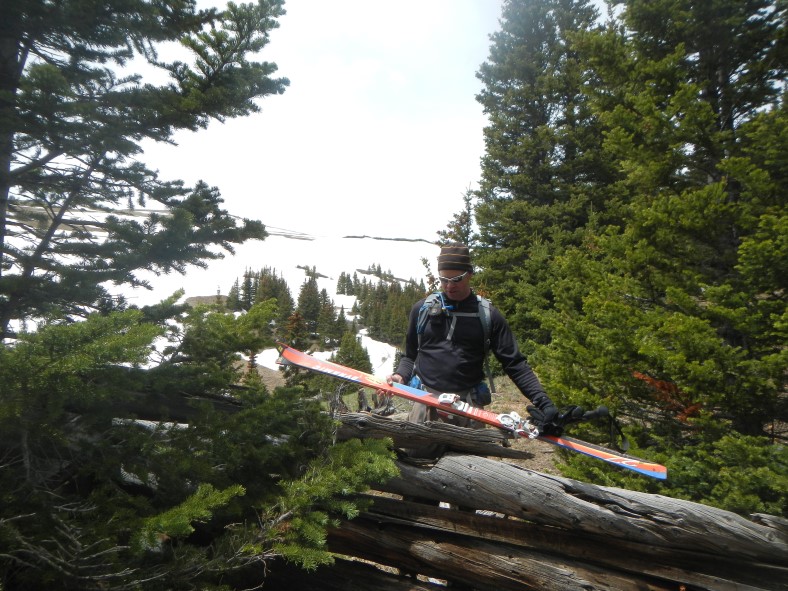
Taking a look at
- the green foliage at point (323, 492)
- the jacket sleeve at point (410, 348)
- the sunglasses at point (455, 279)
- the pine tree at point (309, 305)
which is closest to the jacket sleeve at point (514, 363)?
the sunglasses at point (455, 279)

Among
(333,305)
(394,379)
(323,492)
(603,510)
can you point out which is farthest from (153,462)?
(333,305)

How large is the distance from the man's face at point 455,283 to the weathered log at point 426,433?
3.56 ft

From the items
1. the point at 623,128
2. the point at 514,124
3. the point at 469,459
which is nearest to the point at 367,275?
the point at 514,124

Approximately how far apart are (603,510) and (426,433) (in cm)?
131

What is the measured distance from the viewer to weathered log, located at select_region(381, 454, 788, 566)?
312cm

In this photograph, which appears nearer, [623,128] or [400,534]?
[400,534]

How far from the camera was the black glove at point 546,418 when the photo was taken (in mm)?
3588

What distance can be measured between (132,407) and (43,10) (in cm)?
407

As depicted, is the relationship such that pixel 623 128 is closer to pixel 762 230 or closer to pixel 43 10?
pixel 762 230

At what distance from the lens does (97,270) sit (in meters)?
5.60

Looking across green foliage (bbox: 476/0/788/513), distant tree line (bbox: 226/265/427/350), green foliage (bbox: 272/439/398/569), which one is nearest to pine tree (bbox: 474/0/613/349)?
distant tree line (bbox: 226/265/427/350)

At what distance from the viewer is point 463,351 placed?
159 inches

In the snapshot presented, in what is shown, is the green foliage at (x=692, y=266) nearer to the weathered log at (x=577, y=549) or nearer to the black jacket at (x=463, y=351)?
the weathered log at (x=577, y=549)

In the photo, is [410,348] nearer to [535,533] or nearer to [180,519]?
[535,533]
